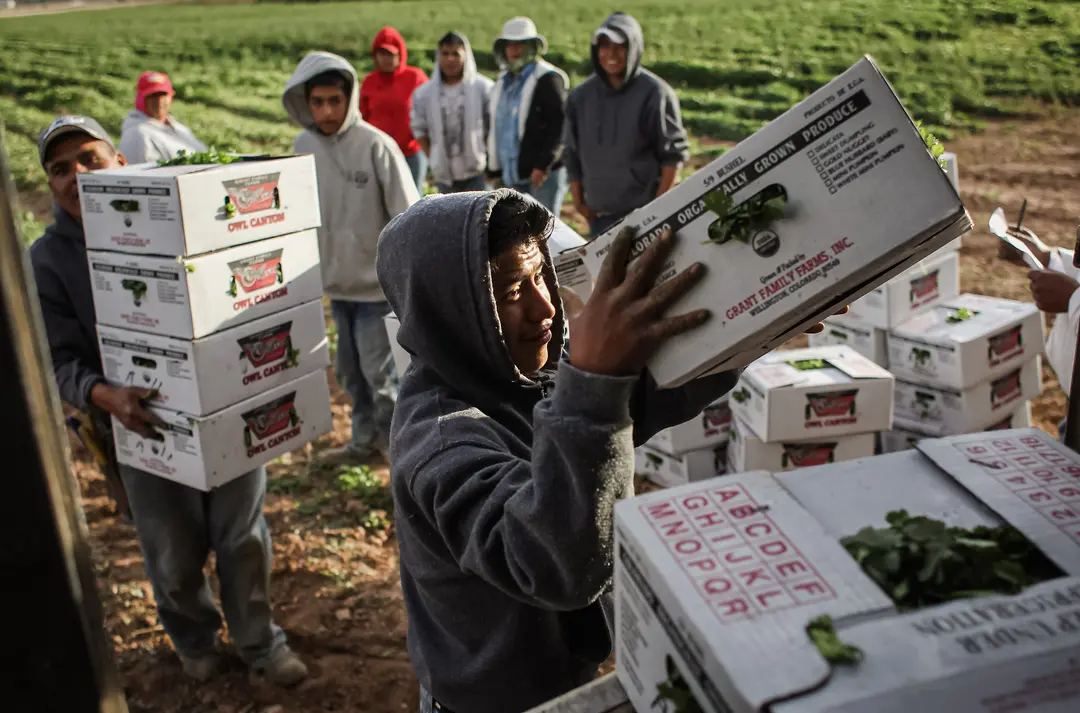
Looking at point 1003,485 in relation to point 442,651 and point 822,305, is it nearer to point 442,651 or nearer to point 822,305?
point 822,305

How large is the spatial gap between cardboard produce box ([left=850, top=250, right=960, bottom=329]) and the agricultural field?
1153 millimetres

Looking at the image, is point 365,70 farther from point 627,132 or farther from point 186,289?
point 186,289

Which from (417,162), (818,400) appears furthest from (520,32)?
(818,400)

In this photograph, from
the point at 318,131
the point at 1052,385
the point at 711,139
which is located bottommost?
the point at 1052,385

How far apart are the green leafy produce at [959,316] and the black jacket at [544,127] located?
3.48m

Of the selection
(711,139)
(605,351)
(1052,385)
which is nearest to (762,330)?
(605,351)

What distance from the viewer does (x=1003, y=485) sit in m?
1.16

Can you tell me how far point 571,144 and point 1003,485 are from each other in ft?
17.7

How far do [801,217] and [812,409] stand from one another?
276 cm

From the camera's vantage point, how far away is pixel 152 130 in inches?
228

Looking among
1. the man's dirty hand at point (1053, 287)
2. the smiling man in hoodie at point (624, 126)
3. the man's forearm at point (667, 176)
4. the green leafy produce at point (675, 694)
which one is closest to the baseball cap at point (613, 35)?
the smiling man in hoodie at point (624, 126)

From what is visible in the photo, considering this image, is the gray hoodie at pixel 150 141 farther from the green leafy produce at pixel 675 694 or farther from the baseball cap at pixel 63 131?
the green leafy produce at pixel 675 694

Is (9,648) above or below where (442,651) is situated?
above

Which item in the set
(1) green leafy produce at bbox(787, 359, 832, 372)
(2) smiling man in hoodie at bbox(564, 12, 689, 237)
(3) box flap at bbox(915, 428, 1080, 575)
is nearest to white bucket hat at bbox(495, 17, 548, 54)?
(2) smiling man in hoodie at bbox(564, 12, 689, 237)
